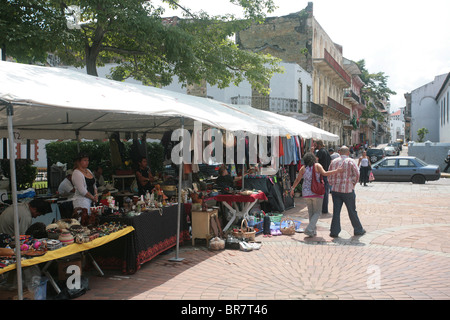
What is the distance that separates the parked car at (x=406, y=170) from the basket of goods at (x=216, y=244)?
1485 cm

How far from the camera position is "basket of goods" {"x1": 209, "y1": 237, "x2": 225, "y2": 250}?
6.83m

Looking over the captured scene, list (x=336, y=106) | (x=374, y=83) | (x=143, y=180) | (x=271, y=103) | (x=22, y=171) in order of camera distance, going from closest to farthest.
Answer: (x=143, y=180) < (x=22, y=171) < (x=271, y=103) < (x=336, y=106) < (x=374, y=83)

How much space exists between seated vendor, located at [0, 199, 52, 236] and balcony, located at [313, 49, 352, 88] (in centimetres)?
2834

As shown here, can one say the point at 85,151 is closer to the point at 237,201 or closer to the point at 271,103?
the point at 237,201

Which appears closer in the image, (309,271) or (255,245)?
(309,271)

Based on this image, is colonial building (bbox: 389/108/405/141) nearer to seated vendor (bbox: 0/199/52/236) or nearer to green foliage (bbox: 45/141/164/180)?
green foliage (bbox: 45/141/164/180)

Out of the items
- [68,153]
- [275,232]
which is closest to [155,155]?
[68,153]

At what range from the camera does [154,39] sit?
40.8 ft

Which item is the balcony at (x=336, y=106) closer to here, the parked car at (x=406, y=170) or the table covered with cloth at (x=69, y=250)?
the parked car at (x=406, y=170)

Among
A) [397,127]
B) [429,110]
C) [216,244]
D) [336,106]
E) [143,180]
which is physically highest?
[397,127]

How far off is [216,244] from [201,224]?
0.55 meters

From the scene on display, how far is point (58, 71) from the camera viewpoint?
18.9ft
